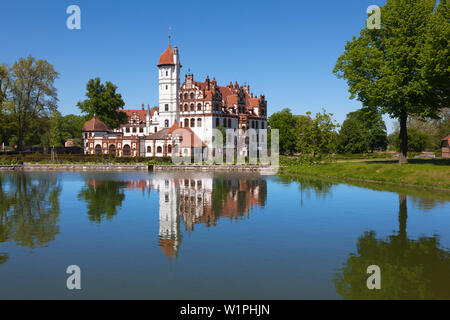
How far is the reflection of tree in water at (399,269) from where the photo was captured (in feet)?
39.0

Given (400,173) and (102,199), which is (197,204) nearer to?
(102,199)

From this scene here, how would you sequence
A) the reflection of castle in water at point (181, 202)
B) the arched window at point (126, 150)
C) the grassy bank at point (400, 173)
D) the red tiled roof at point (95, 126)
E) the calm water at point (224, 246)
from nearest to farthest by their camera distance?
the calm water at point (224, 246) → the reflection of castle in water at point (181, 202) → the grassy bank at point (400, 173) → the arched window at point (126, 150) → the red tiled roof at point (95, 126)

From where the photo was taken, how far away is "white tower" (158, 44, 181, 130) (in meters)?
92.4

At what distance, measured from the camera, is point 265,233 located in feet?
62.4

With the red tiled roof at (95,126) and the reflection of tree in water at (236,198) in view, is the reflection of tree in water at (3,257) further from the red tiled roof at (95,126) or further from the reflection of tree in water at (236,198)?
the red tiled roof at (95,126)

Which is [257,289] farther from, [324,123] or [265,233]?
[324,123]

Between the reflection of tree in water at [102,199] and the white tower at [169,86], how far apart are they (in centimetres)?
5371

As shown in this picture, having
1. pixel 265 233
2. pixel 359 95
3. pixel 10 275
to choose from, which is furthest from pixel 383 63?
pixel 10 275

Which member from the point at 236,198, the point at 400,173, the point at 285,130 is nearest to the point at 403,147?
the point at 400,173

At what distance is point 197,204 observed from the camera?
91.4 feet

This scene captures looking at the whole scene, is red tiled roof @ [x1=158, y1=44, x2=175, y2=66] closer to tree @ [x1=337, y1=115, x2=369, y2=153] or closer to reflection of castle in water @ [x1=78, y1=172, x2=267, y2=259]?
tree @ [x1=337, y1=115, x2=369, y2=153]

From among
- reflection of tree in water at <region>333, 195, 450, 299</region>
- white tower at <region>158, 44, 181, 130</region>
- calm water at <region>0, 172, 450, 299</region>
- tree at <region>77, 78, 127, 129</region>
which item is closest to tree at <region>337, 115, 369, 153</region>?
white tower at <region>158, 44, 181, 130</region>

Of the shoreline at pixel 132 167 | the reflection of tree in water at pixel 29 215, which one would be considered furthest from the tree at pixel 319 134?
the reflection of tree in water at pixel 29 215
